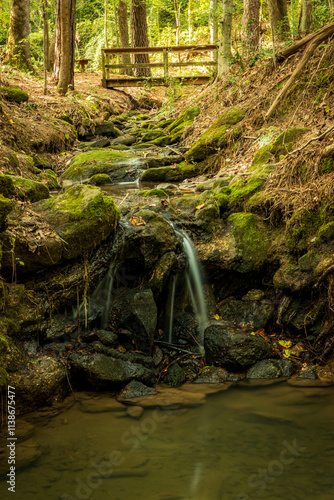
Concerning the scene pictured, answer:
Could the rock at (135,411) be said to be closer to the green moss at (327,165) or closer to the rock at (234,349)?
the rock at (234,349)

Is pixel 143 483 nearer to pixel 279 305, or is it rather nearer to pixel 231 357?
pixel 231 357

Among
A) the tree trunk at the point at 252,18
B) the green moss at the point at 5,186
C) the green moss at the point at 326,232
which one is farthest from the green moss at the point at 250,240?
the tree trunk at the point at 252,18

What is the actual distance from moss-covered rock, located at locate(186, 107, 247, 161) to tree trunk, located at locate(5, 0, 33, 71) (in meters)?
8.40

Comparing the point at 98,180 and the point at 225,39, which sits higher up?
the point at 225,39

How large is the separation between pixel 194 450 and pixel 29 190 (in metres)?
4.02

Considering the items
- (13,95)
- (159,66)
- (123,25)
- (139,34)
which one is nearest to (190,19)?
(123,25)

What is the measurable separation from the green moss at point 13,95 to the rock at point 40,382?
28.4 ft

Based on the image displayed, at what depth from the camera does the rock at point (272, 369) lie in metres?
4.46

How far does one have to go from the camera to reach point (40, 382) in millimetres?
3834

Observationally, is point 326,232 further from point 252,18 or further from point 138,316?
point 252,18

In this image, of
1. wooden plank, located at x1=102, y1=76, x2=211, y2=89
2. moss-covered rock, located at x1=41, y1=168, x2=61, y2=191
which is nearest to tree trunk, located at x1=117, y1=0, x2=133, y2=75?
wooden plank, located at x1=102, y1=76, x2=211, y2=89

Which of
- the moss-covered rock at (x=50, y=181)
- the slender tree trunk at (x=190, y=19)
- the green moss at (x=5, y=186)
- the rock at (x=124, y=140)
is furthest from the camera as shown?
the slender tree trunk at (x=190, y=19)

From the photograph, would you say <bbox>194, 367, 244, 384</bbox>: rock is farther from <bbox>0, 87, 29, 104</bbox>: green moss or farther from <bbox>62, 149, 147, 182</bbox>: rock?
<bbox>0, 87, 29, 104</bbox>: green moss

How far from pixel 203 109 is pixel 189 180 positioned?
4053 mm
